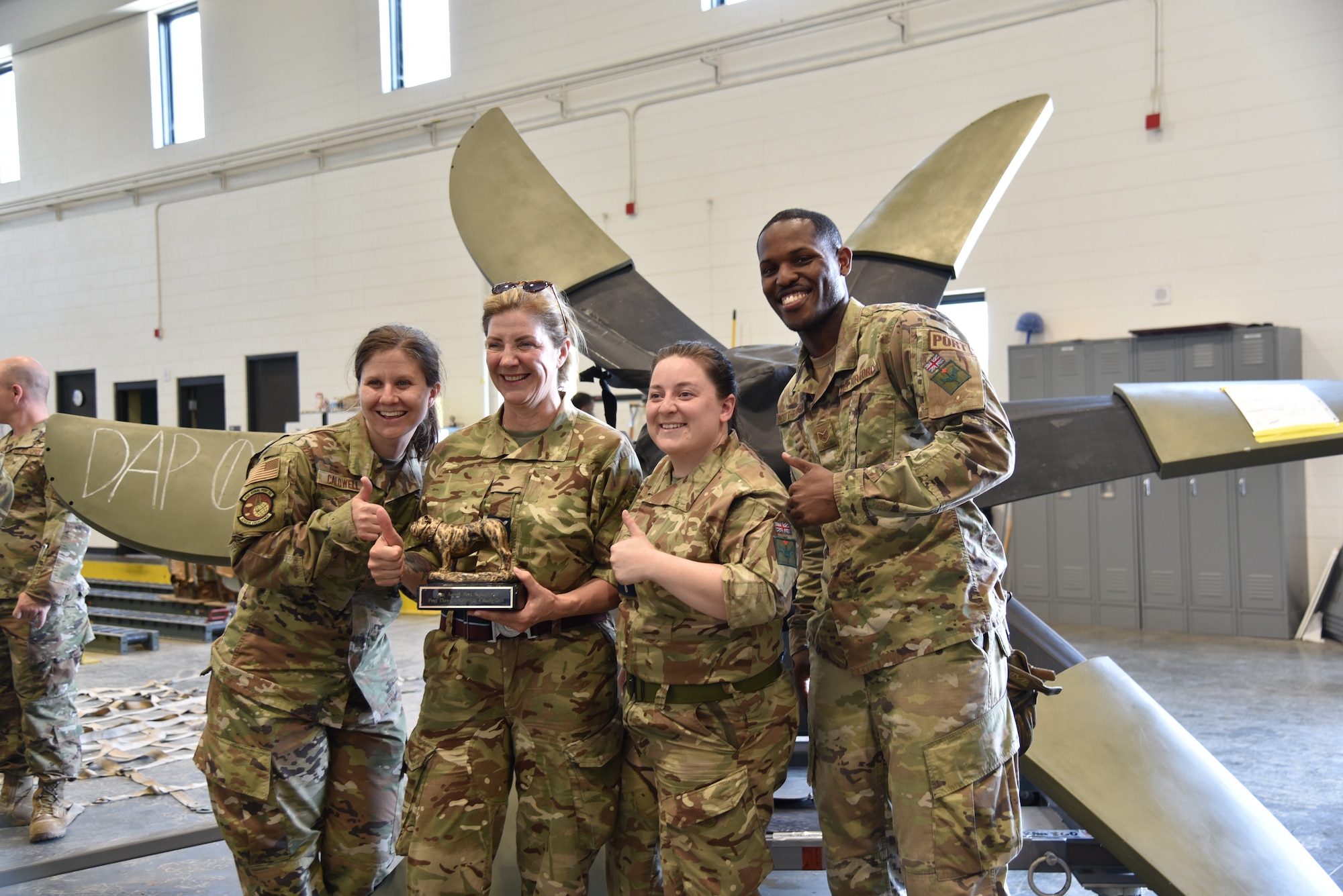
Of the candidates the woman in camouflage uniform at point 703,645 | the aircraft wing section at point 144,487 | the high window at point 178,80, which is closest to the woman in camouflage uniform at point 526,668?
the woman in camouflage uniform at point 703,645

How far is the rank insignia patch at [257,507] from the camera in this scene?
219 cm

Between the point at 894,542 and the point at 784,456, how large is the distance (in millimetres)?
323

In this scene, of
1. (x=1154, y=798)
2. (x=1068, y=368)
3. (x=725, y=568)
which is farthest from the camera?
(x=1068, y=368)

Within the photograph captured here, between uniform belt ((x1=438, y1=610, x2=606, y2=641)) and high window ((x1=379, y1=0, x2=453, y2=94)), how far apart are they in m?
10.2

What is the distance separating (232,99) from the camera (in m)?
12.3

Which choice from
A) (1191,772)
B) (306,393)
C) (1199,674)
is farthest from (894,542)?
(306,393)

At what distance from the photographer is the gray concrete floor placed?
11.2 feet

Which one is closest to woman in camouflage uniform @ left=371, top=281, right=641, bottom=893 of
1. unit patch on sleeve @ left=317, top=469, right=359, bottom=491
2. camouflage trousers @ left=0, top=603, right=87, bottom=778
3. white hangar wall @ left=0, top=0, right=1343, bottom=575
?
unit patch on sleeve @ left=317, top=469, right=359, bottom=491

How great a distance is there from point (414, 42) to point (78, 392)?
7.52 metres

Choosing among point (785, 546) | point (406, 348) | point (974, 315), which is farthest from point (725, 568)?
point (974, 315)

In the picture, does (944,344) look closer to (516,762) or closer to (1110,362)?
(516,762)

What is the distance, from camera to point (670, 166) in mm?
9438

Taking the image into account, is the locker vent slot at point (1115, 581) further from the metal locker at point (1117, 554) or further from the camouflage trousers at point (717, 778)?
the camouflage trousers at point (717, 778)

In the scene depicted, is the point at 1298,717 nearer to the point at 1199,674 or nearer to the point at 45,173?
the point at 1199,674
